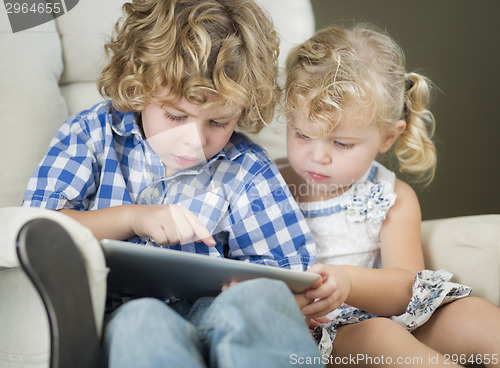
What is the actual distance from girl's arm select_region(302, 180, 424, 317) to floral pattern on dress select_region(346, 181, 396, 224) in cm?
3

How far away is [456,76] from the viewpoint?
200 cm

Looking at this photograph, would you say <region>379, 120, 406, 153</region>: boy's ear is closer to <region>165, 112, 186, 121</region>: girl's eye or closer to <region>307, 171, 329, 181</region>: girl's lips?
<region>307, 171, 329, 181</region>: girl's lips

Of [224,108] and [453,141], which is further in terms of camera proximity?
[453,141]

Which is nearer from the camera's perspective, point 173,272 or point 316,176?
point 173,272

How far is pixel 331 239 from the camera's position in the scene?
1.09 meters

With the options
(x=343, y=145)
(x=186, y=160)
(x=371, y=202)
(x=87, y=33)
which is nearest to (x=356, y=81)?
(x=343, y=145)

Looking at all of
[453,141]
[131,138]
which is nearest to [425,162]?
[131,138]

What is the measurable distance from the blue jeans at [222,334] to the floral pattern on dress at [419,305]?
0.35 meters

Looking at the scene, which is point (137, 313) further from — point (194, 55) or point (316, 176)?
point (316, 176)

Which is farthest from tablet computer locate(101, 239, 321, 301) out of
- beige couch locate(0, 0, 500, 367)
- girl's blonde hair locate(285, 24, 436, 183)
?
girl's blonde hair locate(285, 24, 436, 183)

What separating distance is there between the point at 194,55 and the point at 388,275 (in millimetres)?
529

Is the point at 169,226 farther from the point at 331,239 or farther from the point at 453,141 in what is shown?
the point at 453,141

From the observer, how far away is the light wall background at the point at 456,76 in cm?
190

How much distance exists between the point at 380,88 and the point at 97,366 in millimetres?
734
